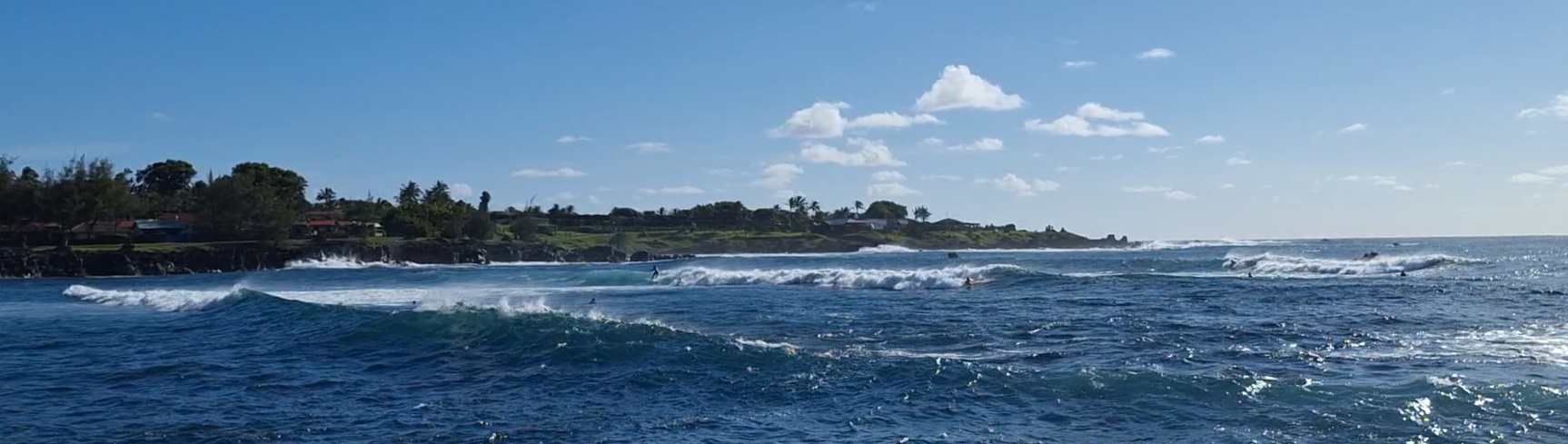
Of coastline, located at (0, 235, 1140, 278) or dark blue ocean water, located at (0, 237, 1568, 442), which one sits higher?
coastline, located at (0, 235, 1140, 278)

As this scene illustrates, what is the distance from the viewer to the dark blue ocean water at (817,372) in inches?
533

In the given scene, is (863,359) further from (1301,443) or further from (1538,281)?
(1538,281)

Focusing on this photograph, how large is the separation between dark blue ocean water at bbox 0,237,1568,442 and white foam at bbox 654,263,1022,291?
1137cm

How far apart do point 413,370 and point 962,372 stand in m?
9.24

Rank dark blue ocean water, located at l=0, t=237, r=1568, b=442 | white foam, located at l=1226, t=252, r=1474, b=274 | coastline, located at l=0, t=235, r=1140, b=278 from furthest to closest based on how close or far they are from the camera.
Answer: coastline, located at l=0, t=235, r=1140, b=278
white foam, located at l=1226, t=252, r=1474, b=274
dark blue ocean water, located at l=0, t=237, r=1568, b=442

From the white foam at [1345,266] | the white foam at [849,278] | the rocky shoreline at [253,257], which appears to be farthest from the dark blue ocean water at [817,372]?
the rocky shoreline at [253,257]

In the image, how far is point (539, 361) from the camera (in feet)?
64.0

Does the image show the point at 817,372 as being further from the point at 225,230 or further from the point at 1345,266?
the point at 225,230

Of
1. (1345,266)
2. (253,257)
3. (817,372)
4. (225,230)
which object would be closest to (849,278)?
(1345,266)

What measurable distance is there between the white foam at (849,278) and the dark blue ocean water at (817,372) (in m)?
11.4

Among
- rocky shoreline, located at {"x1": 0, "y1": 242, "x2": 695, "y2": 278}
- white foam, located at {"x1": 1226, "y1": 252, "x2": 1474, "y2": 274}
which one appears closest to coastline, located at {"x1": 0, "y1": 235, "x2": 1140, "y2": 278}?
rocky shoreline, located at {"x1": 0, "y1": 242, "x2": 695, "y2": 278}

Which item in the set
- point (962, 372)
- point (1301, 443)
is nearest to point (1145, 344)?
point (962, 372)

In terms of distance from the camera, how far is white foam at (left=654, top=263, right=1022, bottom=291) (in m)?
45.5

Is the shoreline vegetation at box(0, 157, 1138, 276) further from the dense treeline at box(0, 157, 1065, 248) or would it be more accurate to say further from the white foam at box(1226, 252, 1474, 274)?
the white foam at box(1226, 252, 1474, 274)
